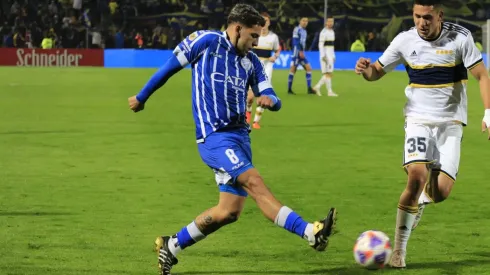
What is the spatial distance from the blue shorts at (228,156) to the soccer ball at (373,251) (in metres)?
0.96

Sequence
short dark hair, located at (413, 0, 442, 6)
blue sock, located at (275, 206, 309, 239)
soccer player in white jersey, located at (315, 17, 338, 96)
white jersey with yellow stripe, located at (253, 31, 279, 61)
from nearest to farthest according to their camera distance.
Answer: blue sock, located at (275, 206, 309, 239), short dark hair, located at (413, 0, 442, 6), white jersey with yellow stripe, located at (253, 31, 279, 61), soccer player in white jersey, located at (315, 17, 338, 96)

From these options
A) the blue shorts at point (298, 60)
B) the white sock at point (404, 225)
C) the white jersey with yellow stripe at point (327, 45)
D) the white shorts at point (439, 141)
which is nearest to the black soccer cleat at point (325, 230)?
the white sock at point (404, 225)

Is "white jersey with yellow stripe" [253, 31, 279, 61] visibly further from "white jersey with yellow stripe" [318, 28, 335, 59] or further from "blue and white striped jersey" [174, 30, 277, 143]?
"blue and white striped jersey" [174, 30, 277, 143]

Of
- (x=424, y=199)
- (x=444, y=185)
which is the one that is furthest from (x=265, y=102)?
(x=424, y=199)

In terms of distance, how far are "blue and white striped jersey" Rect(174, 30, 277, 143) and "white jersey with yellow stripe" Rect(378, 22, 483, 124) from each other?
1367mm

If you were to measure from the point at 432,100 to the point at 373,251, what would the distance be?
4.70 ft

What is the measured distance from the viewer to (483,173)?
14.4 meters

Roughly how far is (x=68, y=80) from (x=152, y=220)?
91.7 feet

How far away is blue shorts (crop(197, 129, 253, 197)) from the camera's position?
24.2 feet

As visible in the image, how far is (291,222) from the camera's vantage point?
7.19 meters

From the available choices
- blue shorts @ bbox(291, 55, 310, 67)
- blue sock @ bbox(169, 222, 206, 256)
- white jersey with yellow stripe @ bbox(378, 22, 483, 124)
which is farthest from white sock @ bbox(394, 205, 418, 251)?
blue shorts @ bbox(291, 55, 310, 67)

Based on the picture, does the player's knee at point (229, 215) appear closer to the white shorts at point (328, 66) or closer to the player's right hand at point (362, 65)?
the player's right hand at point (362, 65)

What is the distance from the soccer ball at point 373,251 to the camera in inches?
300

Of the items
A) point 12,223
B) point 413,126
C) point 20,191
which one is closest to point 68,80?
point 20,191
